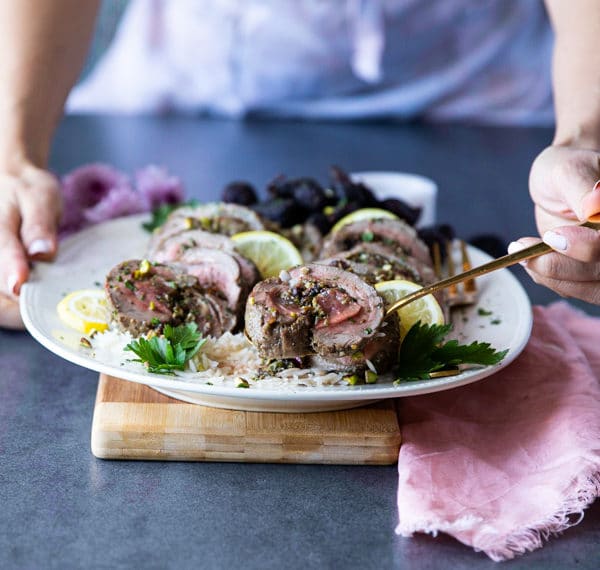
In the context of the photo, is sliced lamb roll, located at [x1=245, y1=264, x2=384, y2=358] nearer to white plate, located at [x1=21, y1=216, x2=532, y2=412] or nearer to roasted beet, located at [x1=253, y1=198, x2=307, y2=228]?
white plate, located at [x1=21, y1=216, x2=532, y2=412]

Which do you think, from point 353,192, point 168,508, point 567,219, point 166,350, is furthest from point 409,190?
point 168,508

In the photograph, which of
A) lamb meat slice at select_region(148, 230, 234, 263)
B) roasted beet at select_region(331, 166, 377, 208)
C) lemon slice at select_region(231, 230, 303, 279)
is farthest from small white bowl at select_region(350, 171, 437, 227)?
lamb meat slice at select_region(148, 230, 234, 263)

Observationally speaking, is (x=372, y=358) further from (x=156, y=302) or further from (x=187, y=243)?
(x=187, y=243)

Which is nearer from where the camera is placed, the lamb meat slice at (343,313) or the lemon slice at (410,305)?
the lamb meat slice at (343,313)

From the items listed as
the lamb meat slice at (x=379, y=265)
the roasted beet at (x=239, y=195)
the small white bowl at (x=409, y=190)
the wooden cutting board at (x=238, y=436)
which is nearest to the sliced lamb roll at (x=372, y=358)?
the wooden cutting board at (x=238, y=436)

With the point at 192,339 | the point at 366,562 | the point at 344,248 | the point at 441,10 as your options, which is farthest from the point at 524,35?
the point at 366,562

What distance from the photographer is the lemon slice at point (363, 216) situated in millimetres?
2821

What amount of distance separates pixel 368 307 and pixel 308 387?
24 centimetres

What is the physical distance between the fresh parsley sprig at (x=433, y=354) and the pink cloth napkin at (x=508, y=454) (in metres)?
0.15

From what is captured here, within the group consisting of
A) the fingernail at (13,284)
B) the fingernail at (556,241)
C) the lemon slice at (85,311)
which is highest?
the fingernail at (556,241)

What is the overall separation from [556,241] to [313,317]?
22.8 inches

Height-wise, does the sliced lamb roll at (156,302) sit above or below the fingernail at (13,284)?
above

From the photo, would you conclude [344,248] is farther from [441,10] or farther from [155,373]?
[441,10]

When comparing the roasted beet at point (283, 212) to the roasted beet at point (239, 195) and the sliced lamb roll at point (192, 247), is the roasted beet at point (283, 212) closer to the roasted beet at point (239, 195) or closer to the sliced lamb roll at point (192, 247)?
the roasted beet at point (239, 195)
